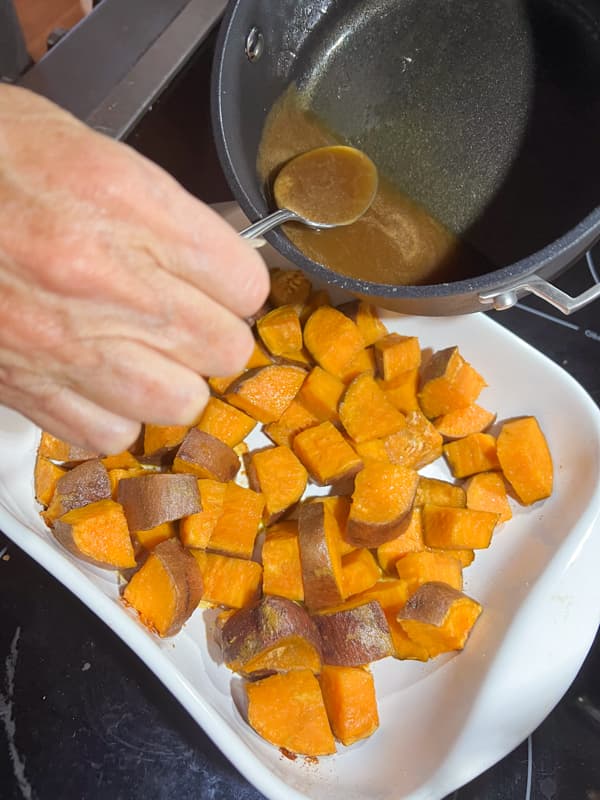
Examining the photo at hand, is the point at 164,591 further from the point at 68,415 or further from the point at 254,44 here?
the point at 254,44

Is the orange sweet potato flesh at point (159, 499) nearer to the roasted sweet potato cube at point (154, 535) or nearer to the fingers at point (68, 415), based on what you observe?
the roasted sweet potato cube at point (154, 535)

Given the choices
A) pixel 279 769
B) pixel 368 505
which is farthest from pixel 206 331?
pixel 279 769

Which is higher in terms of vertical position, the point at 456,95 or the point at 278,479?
the point at 456,95

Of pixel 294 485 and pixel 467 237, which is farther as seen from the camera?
pixel 294 485

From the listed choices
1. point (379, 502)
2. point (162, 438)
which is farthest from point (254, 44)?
point (379, 502)

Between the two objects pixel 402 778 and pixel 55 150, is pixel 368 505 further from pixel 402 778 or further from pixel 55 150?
pixel 55 150

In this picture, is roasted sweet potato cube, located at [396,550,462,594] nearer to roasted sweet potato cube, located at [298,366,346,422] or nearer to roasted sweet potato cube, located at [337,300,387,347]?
roasted sweet potato cube, located at [298,366,346,422]
